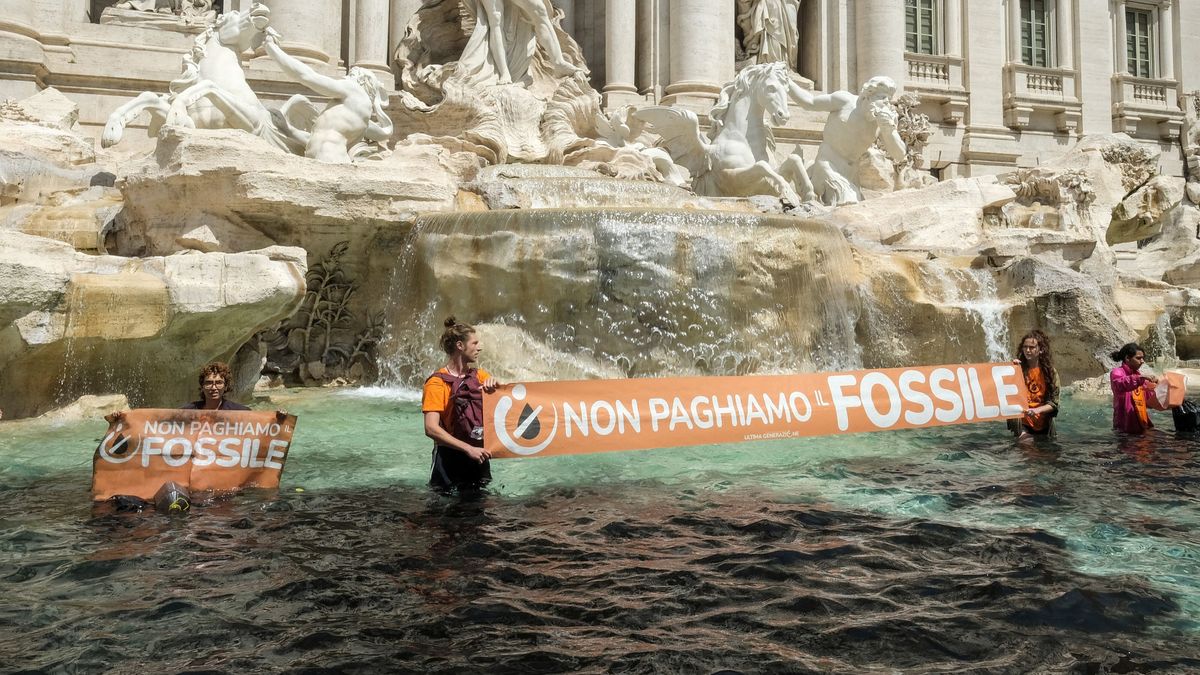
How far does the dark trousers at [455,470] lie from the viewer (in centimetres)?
422

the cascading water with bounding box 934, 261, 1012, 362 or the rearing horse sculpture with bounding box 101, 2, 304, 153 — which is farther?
the rearing horse sculpture with bounding box 101, 2, 304, 153

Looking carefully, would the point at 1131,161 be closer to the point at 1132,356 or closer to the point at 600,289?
the point at 1132,356

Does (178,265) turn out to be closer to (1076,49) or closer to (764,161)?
(764,161)

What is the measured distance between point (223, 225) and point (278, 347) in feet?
4.65

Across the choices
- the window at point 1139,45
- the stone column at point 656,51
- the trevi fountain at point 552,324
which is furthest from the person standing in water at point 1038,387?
the window at point 1139,45

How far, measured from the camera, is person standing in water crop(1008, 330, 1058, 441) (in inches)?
222

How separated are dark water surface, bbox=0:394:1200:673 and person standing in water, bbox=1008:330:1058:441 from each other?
663 millimetres

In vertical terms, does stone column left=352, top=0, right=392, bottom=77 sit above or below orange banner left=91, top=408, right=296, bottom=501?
above

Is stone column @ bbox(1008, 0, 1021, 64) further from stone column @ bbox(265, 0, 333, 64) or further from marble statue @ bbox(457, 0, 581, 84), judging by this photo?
stone column @ bbox(265, 0, 333, 64)

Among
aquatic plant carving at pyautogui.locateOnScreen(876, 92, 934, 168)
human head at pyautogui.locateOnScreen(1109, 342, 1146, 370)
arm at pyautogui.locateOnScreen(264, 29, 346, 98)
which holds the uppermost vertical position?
aquatic plant carving at pyautogui.locateOnScreen(876, 92, 934, 168)

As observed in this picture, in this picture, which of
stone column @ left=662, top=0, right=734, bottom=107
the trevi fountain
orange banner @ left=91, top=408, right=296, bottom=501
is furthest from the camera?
stone column @ left=662, top=0, right=734, bottom=107

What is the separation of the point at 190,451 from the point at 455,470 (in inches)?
47.3

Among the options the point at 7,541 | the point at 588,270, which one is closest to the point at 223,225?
the point at 588,270

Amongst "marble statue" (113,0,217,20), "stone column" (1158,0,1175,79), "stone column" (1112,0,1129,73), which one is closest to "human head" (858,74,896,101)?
"marble statue" (113,0,217,20)
